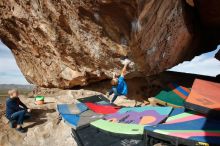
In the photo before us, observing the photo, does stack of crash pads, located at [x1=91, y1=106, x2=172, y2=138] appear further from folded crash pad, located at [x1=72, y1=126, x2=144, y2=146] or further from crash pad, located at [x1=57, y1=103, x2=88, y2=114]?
crash pad, located at [x1=57, y1=103, x2=88, y2=114]

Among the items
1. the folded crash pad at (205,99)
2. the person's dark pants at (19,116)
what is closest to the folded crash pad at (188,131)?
the folded crash pad at (205,99)

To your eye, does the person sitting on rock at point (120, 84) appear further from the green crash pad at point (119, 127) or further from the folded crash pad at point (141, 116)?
the green crash pad at point (119, 127)

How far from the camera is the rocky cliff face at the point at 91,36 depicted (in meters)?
8.11

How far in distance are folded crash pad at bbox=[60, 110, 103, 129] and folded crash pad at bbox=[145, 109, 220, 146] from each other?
7.18 feet

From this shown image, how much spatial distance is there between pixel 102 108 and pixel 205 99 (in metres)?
3.30

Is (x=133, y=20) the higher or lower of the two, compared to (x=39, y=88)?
higher

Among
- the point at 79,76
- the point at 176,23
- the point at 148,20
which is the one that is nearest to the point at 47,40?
the point at 79,76

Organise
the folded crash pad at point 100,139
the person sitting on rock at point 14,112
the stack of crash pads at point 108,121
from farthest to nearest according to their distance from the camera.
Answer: the person sitting on rock at point 14,112, the stack of crash pads at point 108,121, the folded crash pad at point 100,139

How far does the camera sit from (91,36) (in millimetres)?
8883

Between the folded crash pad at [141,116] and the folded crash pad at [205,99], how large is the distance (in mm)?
676

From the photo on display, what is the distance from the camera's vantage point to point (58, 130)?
27.7 ft

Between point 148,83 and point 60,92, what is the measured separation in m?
3.94

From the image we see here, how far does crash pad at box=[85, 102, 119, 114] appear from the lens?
8602mm

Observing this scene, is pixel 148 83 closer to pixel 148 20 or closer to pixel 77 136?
pixel 148 20
